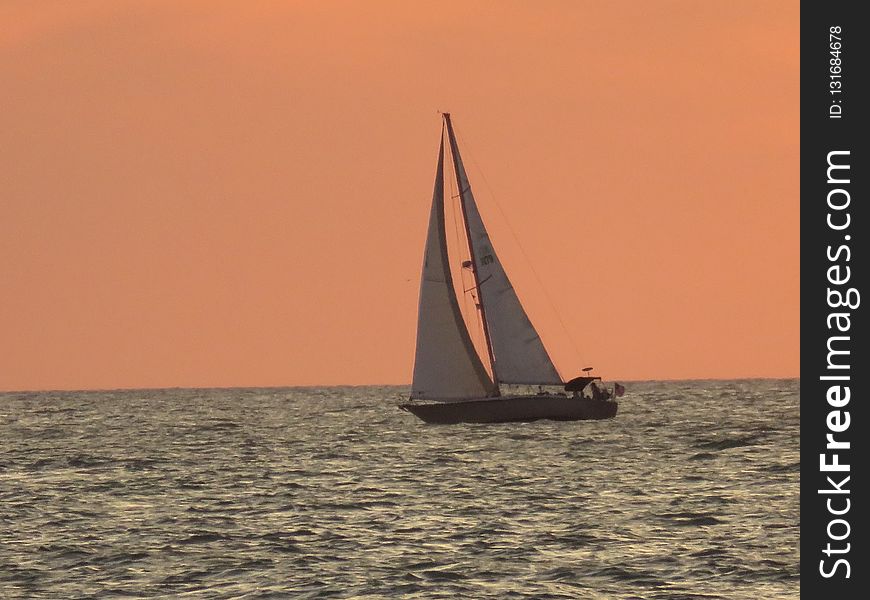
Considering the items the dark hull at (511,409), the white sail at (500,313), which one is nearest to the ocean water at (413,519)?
the dark hull at (511,409)

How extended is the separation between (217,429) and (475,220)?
2834 cm

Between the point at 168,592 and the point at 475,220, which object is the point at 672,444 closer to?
the point at 475,220

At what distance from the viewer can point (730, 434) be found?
232 feet

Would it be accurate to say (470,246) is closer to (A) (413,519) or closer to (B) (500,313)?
(B) (500,313)

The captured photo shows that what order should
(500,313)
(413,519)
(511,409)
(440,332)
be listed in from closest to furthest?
(413,519) → (440,332) → (511,409) → (500,313)

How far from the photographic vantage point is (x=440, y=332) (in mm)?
69000

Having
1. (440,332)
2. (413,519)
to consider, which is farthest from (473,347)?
(413,519)

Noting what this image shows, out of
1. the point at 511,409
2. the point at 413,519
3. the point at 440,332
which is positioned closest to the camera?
the point at 413,519

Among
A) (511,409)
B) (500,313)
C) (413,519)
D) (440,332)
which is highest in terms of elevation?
(500,313)

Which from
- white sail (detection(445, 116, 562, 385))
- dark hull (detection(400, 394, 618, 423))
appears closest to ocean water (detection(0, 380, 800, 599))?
dark hull (detection(400, 394, 618, 423))

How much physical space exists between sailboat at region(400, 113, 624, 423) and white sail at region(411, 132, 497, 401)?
4 cm

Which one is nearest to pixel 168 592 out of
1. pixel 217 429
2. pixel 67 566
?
pixel 67 566

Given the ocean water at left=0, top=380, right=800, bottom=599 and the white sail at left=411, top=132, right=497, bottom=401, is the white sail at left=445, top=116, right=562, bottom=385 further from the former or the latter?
the ocean water at left=0, top=380, right=800, bottom=599

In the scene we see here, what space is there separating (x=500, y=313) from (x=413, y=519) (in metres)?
34.3
